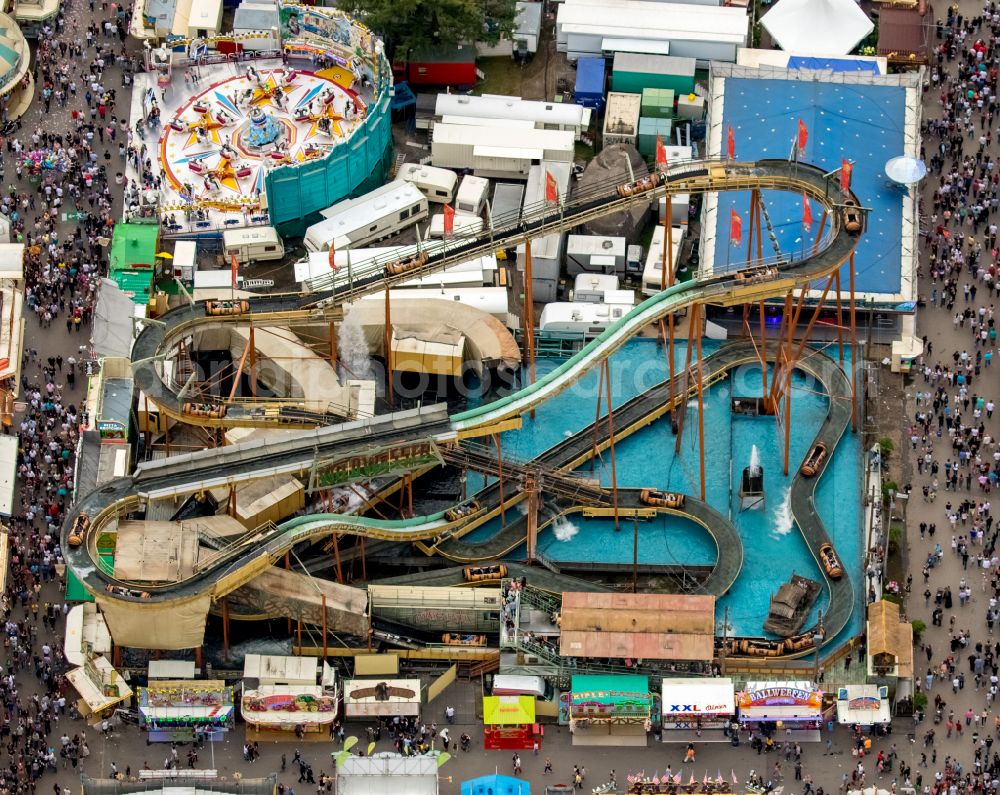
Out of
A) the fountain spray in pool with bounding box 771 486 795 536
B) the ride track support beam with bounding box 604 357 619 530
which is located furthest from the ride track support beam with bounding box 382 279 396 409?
the fountain spray in pool with bounding box 771 486 795 536

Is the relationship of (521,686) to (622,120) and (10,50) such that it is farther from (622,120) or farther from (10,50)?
(10,50)

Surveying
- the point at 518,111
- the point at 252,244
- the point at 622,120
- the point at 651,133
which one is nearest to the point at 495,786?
the point at 252,244

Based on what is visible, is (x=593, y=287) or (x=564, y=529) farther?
(x=593, y=287)

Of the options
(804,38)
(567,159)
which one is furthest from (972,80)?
(567,159)

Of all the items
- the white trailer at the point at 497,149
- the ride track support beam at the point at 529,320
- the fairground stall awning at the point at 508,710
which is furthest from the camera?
the white trailer at the point at 497,149

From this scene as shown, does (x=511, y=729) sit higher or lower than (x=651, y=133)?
lower

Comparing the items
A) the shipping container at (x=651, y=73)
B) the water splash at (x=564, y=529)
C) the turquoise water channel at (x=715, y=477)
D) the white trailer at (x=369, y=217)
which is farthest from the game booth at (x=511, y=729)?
the shipping container at (x=651, y=73)

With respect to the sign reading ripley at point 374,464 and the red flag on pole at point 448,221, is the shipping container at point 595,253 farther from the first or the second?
the sign reading ripley at point 374,464
